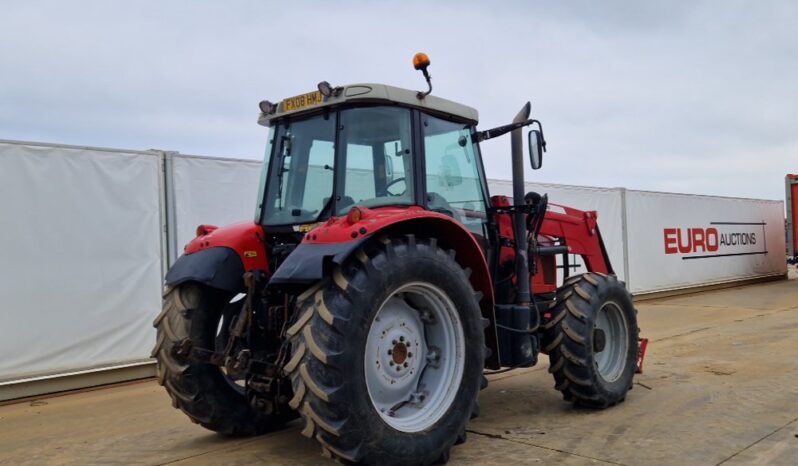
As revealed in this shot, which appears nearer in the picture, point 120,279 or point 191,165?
point 120,279

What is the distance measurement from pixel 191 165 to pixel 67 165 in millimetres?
1382

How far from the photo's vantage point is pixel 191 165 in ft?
26.5

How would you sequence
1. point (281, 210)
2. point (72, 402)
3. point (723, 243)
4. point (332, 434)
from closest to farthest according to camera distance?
point (332, 434) → point (281, 210) → point (72, 402) → point (723, 243)

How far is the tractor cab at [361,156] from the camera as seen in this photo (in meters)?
4.34

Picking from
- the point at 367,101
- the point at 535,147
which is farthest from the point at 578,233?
the point at 367,101

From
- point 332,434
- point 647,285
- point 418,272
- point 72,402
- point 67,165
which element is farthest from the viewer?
point 647,285

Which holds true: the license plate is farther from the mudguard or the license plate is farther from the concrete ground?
the concrete ground

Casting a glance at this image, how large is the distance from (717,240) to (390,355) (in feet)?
→ 49.8

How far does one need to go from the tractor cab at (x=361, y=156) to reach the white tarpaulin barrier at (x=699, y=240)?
10470 millimetres

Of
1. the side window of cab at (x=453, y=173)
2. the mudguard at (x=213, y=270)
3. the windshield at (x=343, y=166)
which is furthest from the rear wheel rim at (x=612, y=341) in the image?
the mudguard at (x=213, y=270)

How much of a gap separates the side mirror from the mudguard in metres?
2.20

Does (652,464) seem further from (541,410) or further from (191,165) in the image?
(191,165)

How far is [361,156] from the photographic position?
174 inches

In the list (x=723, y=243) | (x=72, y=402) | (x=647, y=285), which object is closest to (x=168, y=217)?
(x=72, y=402)
